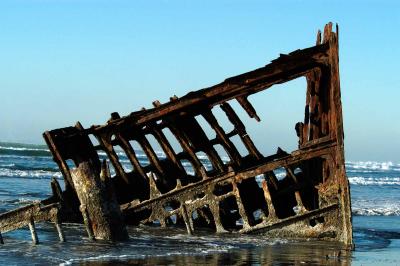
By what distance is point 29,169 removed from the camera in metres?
37.2

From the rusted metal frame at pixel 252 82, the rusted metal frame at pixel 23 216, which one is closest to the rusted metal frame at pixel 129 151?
the rusted metal frame at pixel 252 82

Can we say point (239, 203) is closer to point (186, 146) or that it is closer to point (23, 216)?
point (186, 146)

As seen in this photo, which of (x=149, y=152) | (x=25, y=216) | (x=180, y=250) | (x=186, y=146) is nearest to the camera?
(x=25, y=216)

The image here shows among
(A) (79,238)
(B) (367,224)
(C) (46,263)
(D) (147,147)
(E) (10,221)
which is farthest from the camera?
(B) (367,224)

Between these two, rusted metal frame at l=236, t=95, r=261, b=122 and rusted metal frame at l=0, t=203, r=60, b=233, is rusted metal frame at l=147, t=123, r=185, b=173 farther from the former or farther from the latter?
rusted metal frame at l=0, t=203, r=60, b=233

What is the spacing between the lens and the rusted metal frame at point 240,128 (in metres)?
11.0

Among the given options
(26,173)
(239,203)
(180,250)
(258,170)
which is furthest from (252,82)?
(26,173)

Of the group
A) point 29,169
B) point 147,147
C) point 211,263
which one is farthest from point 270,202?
point 29,169

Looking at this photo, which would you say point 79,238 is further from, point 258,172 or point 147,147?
point 258,172

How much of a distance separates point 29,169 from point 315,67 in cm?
2824

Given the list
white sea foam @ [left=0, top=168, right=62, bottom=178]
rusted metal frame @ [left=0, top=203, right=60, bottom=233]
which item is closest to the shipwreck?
rusted metal frame @ [left=0, top=203, right=60, bottom=233]

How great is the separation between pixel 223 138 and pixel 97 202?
2325 mm

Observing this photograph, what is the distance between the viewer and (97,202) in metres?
9.58

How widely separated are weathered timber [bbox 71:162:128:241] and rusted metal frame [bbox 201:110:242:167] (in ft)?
6.42
